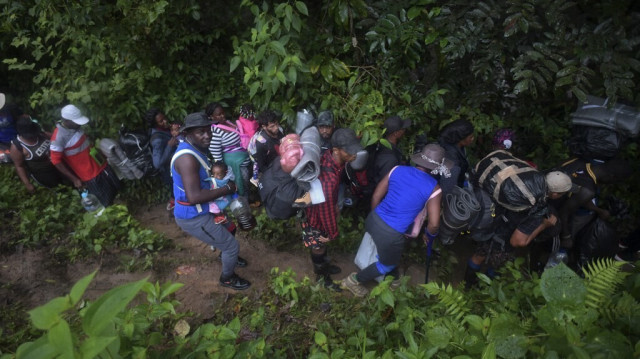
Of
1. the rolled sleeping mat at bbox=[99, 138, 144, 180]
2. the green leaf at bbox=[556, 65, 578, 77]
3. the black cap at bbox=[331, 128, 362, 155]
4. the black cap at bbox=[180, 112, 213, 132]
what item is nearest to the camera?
the green leaf at bbox=[556, 65, 578, 77]

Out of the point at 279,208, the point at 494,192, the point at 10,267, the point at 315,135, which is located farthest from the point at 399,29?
the point at 10,267

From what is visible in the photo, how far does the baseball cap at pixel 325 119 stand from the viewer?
3893mm

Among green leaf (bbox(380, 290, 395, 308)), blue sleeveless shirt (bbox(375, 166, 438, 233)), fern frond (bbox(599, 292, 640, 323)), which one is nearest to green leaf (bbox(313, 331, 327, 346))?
green leaf (bbox(380, 290, 395, 308))

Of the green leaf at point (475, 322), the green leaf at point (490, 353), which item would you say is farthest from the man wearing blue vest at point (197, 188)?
the green leaf at point (490, 353)

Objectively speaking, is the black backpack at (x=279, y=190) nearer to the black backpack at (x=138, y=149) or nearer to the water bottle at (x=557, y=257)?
the black backpack at (x=138, y=149)

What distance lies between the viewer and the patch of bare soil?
3740 mm

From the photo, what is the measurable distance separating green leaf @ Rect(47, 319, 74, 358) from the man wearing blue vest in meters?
2.27

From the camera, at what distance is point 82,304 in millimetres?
3572

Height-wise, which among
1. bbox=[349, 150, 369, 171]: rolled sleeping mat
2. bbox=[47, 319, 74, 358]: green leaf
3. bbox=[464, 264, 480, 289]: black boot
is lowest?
bbox=[464, 264, 480, 289]: black boot

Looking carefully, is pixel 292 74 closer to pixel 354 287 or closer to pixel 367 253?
pixel 367 253

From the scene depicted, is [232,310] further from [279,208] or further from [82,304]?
[82,304]

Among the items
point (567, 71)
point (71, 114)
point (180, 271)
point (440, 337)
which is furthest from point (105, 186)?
point (567, 71)

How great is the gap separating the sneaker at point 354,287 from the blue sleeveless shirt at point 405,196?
2.93ft

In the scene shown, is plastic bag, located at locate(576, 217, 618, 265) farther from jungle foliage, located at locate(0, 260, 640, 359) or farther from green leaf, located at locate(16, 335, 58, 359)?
green leaf, located at locate(16, 335, 58, 359)
